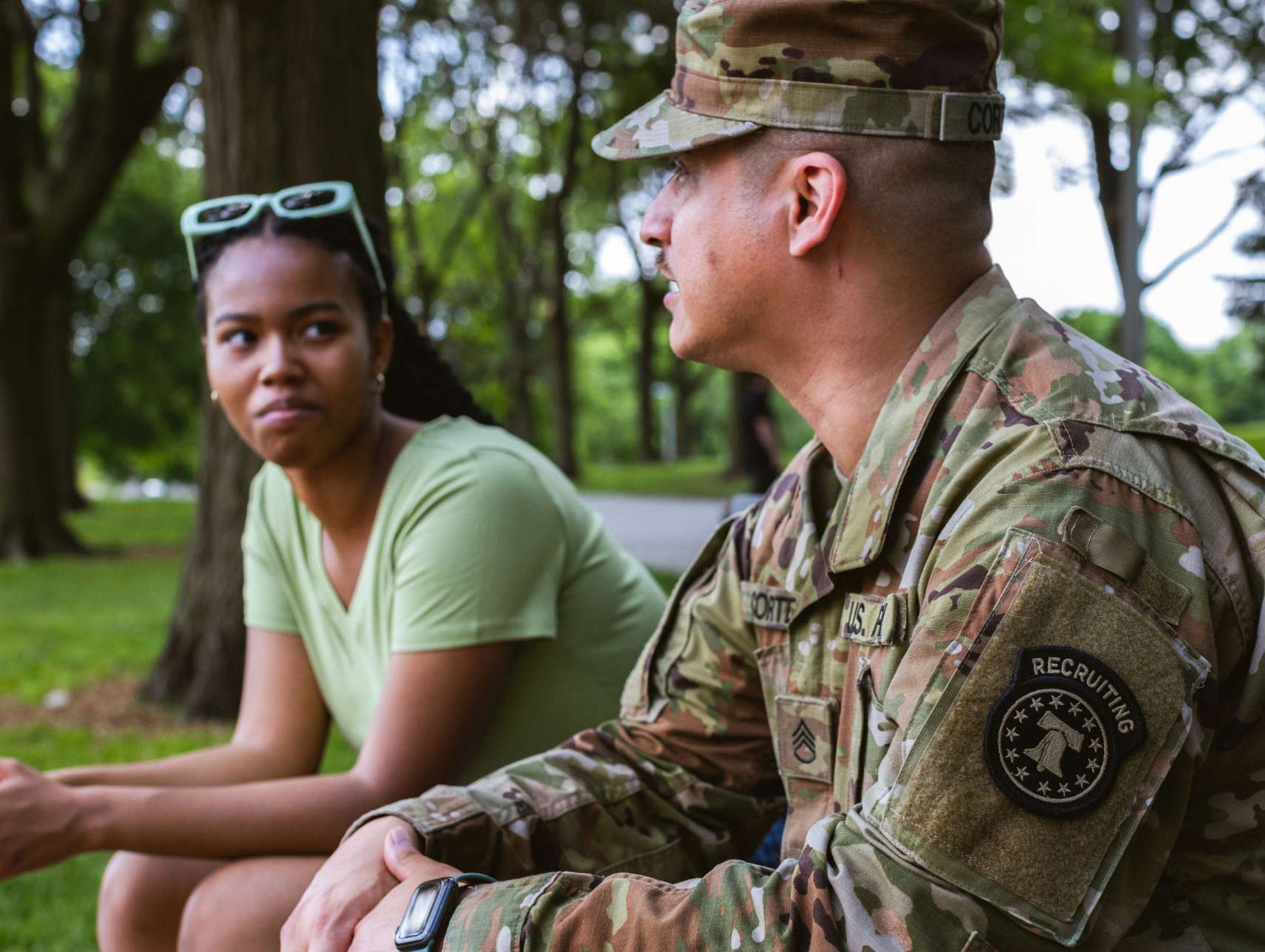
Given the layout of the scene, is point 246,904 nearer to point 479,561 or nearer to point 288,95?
point 479,561

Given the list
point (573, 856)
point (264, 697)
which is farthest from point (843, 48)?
point (264, 697)

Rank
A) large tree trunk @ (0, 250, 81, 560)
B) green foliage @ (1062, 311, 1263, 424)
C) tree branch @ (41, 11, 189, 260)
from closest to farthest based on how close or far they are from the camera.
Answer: tree branch @ (41, 11, 189, 260)
large tree trunk @ (0, 250, 81, 560)
green foliage @ (1062, 311, 1263, 424)

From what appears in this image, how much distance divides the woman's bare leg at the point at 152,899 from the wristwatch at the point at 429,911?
0.79 meters

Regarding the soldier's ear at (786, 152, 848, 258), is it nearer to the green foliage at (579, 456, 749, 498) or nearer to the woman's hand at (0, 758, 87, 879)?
the woman's hand at (0, 758, 87, 879)

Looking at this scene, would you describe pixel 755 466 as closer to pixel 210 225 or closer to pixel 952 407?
pixel 210 225

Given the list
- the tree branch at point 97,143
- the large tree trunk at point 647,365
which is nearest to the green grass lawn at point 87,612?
the tree branch at point 97,143

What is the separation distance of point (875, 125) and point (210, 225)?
147 cm

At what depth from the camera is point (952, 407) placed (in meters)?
1.53

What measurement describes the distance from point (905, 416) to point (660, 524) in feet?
45.6

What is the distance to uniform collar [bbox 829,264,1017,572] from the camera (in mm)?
1539

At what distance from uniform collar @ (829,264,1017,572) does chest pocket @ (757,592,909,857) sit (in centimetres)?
7

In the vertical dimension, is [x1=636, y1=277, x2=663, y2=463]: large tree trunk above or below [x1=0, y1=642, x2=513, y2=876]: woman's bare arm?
below

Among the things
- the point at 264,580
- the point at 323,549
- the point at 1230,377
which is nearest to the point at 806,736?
the point at 323,549

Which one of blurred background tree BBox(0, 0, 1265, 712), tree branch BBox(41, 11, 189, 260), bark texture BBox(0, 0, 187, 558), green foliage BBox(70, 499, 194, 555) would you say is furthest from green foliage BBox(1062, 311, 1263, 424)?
bark texture BBox(0, 0, 187, 558)
